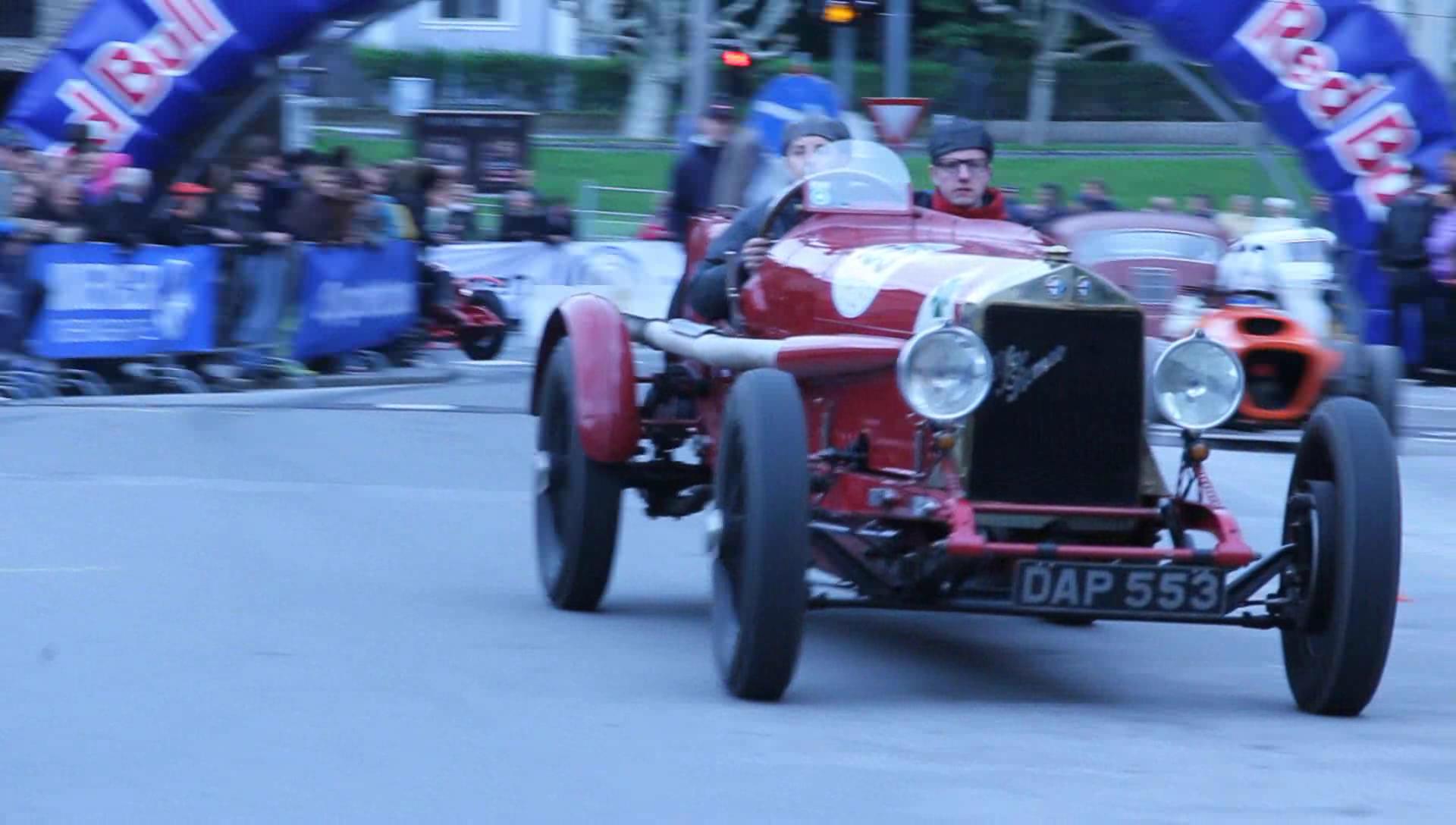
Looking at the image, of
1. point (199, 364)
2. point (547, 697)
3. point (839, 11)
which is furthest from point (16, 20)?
→ point (547, 697)

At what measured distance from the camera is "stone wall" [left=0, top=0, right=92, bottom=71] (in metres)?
37.0

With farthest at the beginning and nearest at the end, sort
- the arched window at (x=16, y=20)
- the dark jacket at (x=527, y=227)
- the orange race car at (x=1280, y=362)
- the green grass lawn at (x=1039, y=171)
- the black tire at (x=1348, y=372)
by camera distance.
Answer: the green grass lawn at (x=1039, y=171) < the arched window at (x=16, y=20) < the dark jacket at (x=527, y=227) < the orange race car at (x=1280, y=362) < the black tire at (x=1348, y=372)

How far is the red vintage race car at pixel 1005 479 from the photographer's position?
6.35m

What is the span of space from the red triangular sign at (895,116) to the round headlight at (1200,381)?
8.81 metres

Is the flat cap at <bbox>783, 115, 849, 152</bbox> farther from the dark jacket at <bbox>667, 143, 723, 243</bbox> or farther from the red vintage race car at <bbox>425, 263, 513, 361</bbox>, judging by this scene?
the red vintage race car at <bbox>425, 263, 513, 361</bbox>

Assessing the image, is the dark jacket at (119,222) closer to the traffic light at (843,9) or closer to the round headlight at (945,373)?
the traffic light at (843,9)

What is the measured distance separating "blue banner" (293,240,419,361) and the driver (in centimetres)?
895

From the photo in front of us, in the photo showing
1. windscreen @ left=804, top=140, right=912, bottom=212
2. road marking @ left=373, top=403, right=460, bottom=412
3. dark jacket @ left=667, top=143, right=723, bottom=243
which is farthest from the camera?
road marking @ left=373, top=403, right=460, bottom=412

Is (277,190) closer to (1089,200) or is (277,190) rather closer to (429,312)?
(429,312)

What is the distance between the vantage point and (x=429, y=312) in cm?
1953

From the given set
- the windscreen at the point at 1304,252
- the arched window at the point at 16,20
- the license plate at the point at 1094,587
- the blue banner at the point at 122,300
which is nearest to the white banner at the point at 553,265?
the blue banner at the point at 122,300

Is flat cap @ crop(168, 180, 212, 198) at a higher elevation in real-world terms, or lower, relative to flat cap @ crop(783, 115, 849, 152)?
lower

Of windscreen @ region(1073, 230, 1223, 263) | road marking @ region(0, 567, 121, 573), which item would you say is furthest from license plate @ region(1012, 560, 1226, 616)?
windscreen @ region(1073, 230, 1223, 263)

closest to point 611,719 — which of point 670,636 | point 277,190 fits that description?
point 670,636
